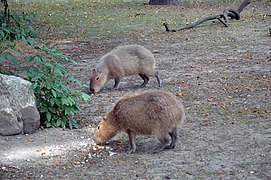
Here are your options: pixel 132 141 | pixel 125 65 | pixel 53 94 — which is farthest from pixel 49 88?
pixel 125 65

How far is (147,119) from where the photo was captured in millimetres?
5094

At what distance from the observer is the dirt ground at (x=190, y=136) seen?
4.64m

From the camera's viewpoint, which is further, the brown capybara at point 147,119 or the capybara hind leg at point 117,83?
the capybara hind leg at point 117,83

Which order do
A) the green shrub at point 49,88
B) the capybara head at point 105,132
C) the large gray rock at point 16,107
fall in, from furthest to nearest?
the green shrub at point 49,88
the large gray rock at point 16,107
the capybara head at point 105,132

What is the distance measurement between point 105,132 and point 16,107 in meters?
1.00

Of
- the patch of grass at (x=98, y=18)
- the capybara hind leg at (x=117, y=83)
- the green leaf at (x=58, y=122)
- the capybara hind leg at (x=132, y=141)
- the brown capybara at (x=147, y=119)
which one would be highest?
the brown capybara at (x=147, y=119)

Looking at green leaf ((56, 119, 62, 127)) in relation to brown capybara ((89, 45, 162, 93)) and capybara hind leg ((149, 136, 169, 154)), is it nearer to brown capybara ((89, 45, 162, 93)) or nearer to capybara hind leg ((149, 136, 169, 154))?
capybara hind leg ((149, 136, 169, 154))

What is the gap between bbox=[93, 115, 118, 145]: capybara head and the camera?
17.4 feet

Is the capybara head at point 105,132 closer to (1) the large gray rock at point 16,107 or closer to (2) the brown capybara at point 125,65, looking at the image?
(1) the large gray rock at point 16,107

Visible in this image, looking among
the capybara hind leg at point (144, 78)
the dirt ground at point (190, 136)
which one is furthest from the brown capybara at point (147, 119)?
the capybara hind leg at point (144, 78)

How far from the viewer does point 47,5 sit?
18.9 metres

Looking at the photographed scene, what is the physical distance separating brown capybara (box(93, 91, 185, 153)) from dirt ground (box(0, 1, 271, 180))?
14 centimetres

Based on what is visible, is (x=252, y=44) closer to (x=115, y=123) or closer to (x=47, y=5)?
(x=115, y=123)

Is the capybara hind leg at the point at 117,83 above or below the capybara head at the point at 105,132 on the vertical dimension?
below
